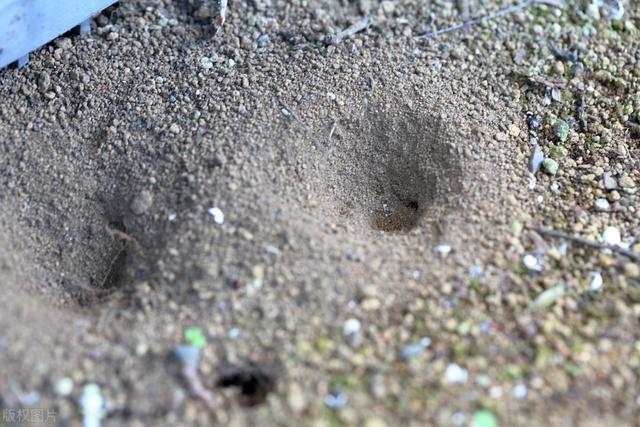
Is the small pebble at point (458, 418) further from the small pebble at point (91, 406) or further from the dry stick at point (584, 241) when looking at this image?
the small pebble at point (91, 406)

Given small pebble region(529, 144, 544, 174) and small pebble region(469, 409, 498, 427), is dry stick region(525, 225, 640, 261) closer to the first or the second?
small pebble region(529, 144, 544, 174)

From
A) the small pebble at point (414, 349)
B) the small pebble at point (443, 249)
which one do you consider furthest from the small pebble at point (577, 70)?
the small pebble at point (414, 349)

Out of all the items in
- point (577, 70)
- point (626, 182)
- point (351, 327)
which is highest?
point (351, 327)

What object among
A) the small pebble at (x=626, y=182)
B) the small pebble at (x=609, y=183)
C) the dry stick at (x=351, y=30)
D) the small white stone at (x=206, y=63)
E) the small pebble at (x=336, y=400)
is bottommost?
the small pebble at (x=626, y=182)

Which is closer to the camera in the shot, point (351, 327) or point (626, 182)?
point (351, 327)

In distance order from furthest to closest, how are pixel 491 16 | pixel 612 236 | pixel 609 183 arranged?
pixel 491 16 < pixel 609 183 < pixel 612 236

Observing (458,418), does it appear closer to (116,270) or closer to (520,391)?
(520,391)

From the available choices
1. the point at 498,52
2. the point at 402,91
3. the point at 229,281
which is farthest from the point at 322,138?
the point at 498,52

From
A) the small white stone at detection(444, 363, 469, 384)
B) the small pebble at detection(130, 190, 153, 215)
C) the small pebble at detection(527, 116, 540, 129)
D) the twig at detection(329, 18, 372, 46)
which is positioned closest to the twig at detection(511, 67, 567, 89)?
the small pebble at detection(527, 116, 540, 129)

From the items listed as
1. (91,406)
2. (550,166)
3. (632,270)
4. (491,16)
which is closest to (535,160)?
(550,166)
